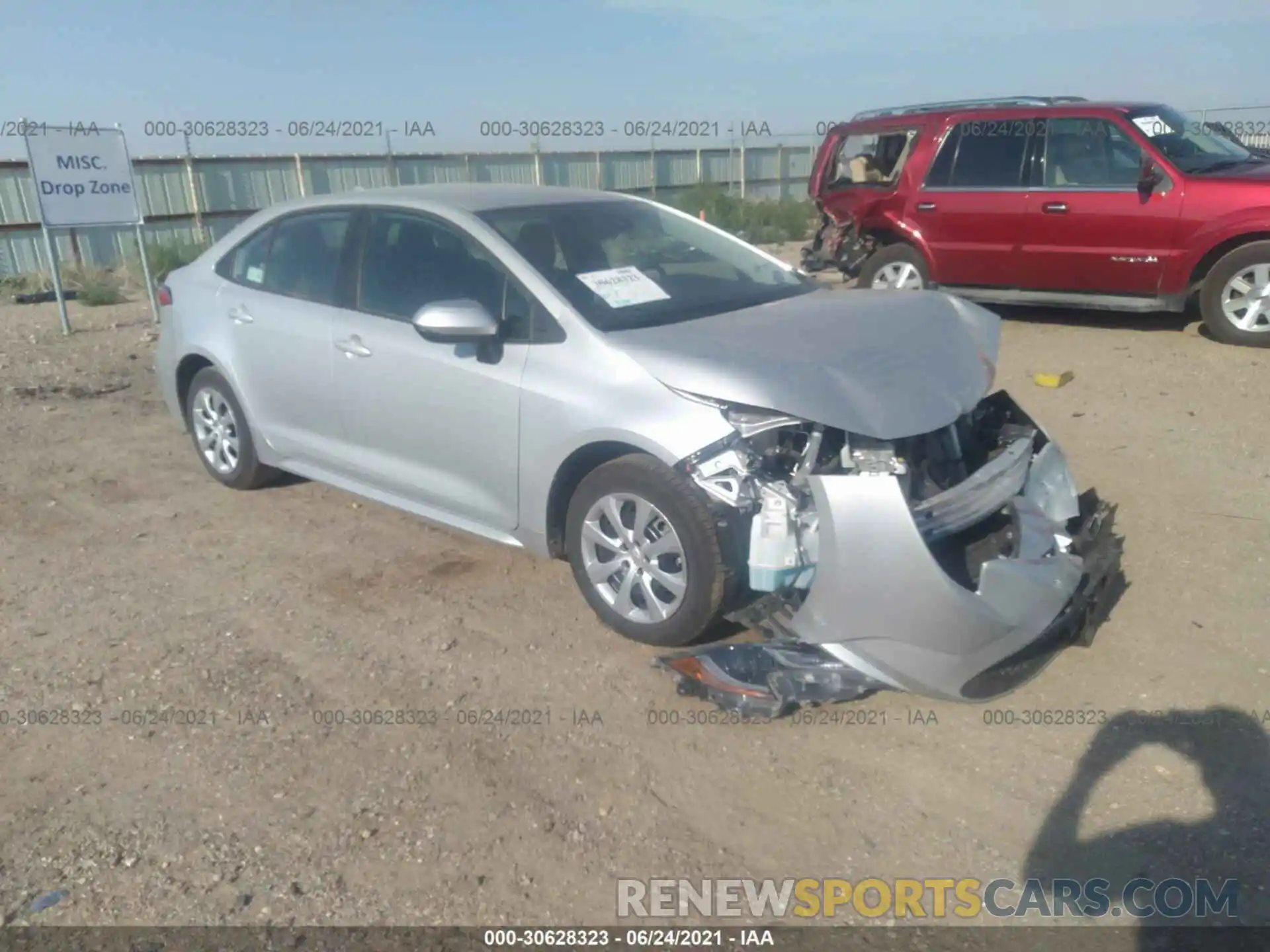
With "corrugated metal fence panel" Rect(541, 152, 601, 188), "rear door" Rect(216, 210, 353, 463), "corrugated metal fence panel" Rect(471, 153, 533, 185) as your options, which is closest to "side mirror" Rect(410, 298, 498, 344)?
"rear door" Rect(216, 210, 353, 463)

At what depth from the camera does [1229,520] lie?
197 inches

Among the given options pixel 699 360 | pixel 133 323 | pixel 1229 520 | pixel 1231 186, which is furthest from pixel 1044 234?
pixel 133 323

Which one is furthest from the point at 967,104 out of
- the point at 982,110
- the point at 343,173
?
the point at 343,173

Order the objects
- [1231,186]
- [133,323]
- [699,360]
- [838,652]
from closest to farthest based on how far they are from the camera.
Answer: [838,652], [699,360], [1231,186], [133,323]

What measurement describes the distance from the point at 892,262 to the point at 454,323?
6.95 metres

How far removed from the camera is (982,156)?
9.41m

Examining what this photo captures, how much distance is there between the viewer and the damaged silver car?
3414mm

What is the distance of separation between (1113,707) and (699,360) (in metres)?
1.83

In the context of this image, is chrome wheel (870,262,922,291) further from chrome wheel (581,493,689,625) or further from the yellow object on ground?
chrome wheel (581,493,689,625)

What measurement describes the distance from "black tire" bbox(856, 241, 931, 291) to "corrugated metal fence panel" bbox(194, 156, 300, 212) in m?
11.8

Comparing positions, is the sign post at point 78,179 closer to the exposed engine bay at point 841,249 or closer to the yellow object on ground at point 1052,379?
the exposed engine bay at point 841,249

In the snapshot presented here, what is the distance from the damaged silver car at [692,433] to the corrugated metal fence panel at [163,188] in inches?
555

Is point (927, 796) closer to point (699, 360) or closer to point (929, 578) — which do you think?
point (929, 578)

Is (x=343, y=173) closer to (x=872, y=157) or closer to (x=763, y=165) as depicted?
(x=763, y=165)
